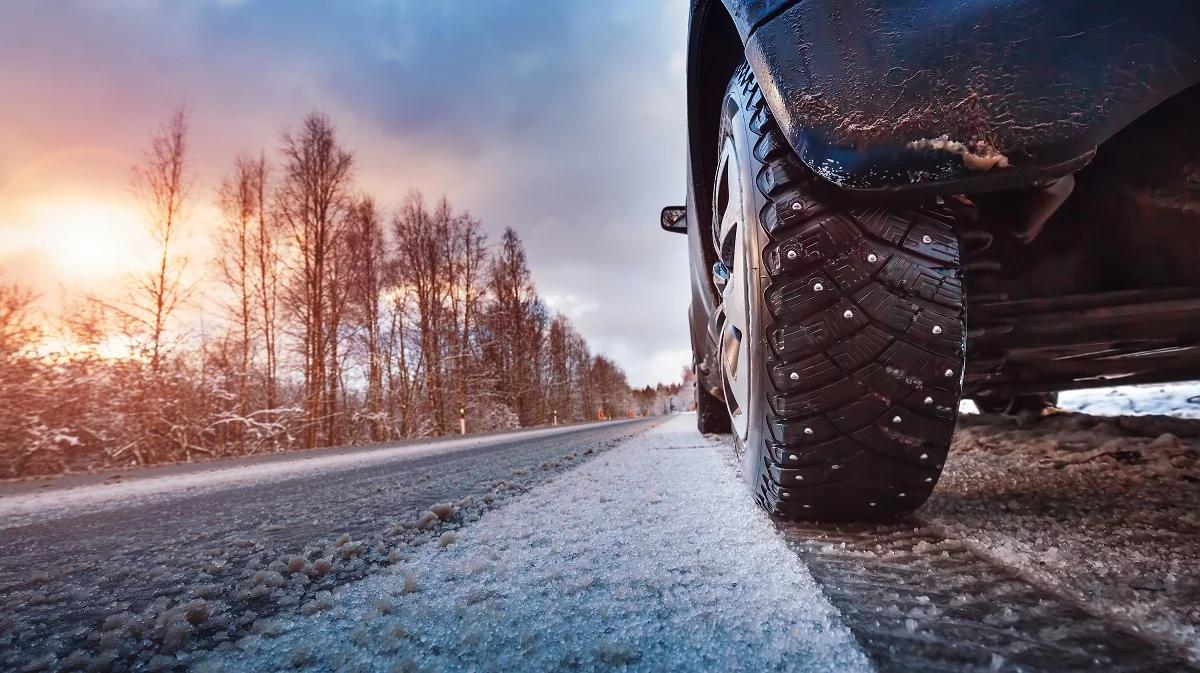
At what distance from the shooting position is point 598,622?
623mm

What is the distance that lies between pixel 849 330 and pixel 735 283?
295mm

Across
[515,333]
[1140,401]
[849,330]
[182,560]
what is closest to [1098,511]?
[849,330]

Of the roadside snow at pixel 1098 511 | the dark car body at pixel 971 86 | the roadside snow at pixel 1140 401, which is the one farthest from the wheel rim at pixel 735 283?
the roadside snow at pixel 1140 401

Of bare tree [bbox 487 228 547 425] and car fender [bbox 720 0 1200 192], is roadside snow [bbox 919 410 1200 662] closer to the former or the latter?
car fender [bbox 720 0 1200 192]

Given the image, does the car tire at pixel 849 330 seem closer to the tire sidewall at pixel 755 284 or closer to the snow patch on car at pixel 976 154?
the tire sidewall at pixel 755 284

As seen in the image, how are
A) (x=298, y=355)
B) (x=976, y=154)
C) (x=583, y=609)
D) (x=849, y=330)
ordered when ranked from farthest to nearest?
1. (x=298, y=355)
2. (x=849, y=330)
3. (x=976, y=154)
4. (x=583, y=609)

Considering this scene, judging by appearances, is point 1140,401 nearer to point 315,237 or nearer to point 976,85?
point 976,85

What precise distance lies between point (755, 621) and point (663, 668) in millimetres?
167

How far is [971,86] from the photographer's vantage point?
0.80 metres

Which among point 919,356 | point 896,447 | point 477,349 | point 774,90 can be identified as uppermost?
point 477,349

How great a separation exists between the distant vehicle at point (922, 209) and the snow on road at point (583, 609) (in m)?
0.28

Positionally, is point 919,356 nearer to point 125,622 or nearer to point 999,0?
point 999,0

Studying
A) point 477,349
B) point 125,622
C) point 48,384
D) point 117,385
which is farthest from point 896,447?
point 477,349

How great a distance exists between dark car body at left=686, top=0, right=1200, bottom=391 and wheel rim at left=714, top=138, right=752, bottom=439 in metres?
0.21
